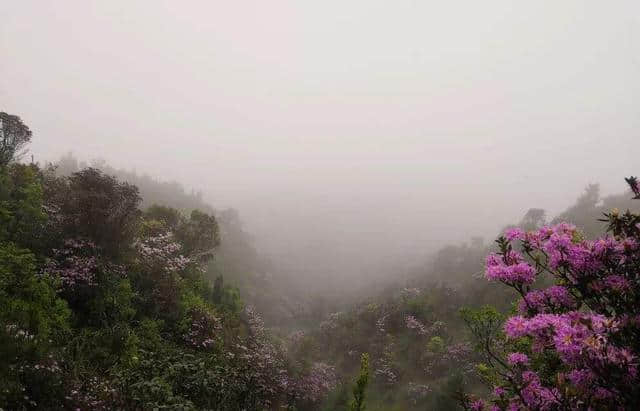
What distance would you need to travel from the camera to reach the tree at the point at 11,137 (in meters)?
11.7

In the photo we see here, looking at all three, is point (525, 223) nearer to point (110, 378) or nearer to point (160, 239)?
point (160, 239)

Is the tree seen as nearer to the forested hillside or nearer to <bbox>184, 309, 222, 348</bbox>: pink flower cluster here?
the forested hillside

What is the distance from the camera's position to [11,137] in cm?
1214

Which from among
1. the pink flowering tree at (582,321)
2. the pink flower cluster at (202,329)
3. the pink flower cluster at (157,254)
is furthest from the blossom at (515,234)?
the pink flower cluster at (157,254)

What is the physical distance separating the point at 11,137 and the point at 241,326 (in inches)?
392

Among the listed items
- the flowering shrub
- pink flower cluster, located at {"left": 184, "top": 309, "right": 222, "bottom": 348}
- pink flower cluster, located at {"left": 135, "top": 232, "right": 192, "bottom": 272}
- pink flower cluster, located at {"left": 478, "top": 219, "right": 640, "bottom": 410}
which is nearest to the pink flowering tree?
pink flower cluster, located at {"left": 478, "top": 219, "right": 640, "bottom": 410}

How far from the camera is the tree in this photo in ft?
38.5

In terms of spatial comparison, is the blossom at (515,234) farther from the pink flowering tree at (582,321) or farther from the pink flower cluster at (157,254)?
the pink flower cluster at (157,254)

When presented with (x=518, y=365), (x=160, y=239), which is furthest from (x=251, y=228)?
(x=518, y=365)

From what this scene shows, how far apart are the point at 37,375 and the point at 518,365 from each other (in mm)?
6772

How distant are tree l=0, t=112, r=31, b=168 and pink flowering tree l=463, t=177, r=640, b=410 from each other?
14042 mm

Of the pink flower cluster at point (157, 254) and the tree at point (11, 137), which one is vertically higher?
the tree at point (11, 137)

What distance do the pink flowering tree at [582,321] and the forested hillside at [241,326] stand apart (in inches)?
0.7

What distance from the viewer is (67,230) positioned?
10117 mm
